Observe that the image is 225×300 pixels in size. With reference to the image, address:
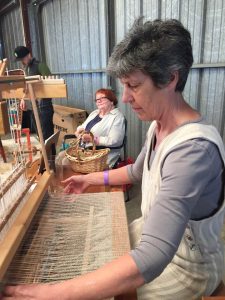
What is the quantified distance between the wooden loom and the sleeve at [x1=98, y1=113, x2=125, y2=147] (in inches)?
55.2

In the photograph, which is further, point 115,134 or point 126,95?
point 115,134

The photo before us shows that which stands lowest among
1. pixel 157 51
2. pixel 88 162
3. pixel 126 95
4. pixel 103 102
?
pixel 88 162

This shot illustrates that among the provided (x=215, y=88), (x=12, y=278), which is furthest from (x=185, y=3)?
(x=12, y=278)

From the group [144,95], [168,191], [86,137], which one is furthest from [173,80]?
[86,137]

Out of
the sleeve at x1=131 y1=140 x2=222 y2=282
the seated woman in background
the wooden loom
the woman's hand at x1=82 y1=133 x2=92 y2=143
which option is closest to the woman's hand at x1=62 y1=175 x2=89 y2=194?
the wooden loom

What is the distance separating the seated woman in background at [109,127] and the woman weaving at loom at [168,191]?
5.05 feet

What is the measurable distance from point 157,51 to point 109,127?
1.92m

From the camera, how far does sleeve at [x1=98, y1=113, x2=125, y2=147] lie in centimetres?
260

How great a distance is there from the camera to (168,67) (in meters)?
0.81

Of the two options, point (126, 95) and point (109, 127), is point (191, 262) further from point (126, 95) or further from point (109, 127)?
point (109, 127)

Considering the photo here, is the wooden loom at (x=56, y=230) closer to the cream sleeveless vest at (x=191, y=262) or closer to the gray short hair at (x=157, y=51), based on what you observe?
the cream sleeveless vest at (x=191, y=262)

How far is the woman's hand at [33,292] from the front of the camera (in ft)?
2.16

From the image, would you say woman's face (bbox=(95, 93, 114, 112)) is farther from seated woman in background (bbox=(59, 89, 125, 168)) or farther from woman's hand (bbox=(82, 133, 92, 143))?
woman's hand (bbox=(82, 133, 92, 143))

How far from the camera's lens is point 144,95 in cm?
88
